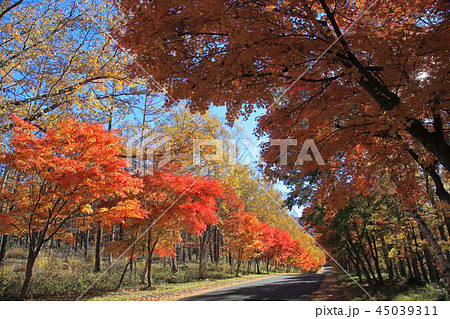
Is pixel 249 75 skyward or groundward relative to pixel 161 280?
skyward

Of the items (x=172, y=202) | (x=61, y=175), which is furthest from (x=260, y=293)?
(x=61, y=175)

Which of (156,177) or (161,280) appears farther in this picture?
(161,280)

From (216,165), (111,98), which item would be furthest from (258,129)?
(216,165)

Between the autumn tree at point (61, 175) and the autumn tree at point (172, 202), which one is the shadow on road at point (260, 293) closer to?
the autumn tree at point (172, 202)

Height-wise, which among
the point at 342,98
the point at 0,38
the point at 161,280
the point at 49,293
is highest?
the point at 0,38

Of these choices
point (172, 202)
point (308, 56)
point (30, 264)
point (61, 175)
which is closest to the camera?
point (308, 56)

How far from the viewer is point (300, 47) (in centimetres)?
348

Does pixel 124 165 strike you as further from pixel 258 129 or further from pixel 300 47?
pixel 300 47

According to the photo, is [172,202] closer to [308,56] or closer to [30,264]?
[30,264]

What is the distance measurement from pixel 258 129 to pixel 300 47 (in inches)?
93.3

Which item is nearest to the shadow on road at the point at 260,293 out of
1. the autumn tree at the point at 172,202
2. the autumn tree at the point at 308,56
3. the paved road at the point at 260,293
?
the paved road at the point at 260,293

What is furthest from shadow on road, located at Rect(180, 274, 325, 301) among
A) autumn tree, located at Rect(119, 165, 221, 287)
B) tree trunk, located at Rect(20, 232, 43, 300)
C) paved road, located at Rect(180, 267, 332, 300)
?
tree trunk, located at Rect(20, 232, 43, 300)

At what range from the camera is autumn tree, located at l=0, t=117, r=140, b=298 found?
7027 millimetres

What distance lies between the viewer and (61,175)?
7.16 metres
